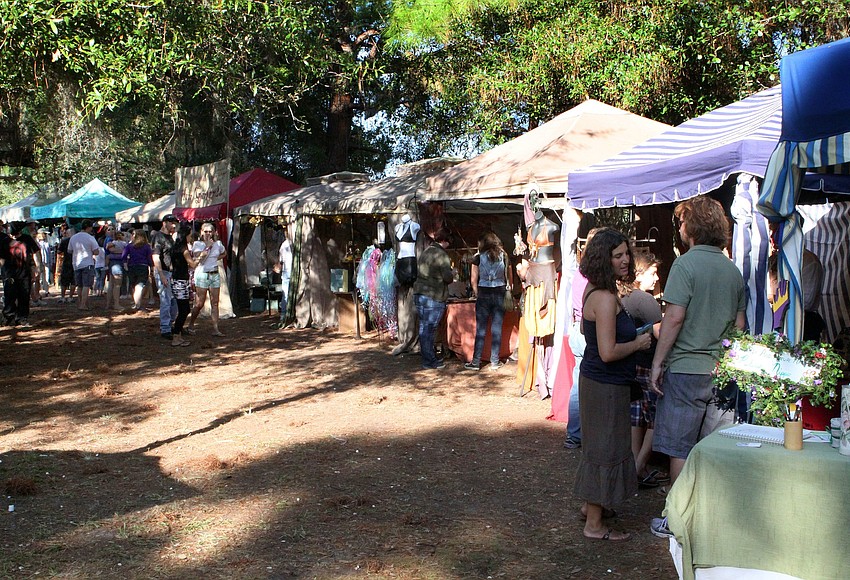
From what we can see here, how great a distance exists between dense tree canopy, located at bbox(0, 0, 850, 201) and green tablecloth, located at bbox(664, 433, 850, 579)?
24.1 feet

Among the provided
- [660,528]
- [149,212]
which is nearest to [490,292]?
[660,528]

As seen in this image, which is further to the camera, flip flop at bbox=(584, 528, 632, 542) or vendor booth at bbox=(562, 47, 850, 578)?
flip flop at bbox=(584, 528, 632, 542)

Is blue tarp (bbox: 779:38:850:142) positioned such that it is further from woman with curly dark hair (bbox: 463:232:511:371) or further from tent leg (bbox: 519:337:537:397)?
woman with curly dark hair (bbox: 463:232:511:371)

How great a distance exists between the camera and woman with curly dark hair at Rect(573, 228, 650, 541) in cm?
441

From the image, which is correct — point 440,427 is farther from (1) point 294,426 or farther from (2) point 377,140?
(2) point 377,140

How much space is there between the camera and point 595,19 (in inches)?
584

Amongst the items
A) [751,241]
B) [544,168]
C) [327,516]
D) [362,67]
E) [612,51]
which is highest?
[612,51]

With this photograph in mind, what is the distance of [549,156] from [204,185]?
10080 mm

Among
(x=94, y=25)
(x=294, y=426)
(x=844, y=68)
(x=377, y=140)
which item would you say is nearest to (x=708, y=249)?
(x=844, y=68)

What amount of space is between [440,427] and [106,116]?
16.0 m

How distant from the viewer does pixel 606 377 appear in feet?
14.6

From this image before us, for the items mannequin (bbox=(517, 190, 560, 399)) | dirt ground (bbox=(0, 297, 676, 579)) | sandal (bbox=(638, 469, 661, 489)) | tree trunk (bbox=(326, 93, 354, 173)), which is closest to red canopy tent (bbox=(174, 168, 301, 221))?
tree trunk (bbox=(326, 93, 354, 173))

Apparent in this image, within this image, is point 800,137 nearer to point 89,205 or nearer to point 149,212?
point 149,212

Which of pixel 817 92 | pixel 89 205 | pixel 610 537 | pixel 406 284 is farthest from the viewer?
pixel 89 205
